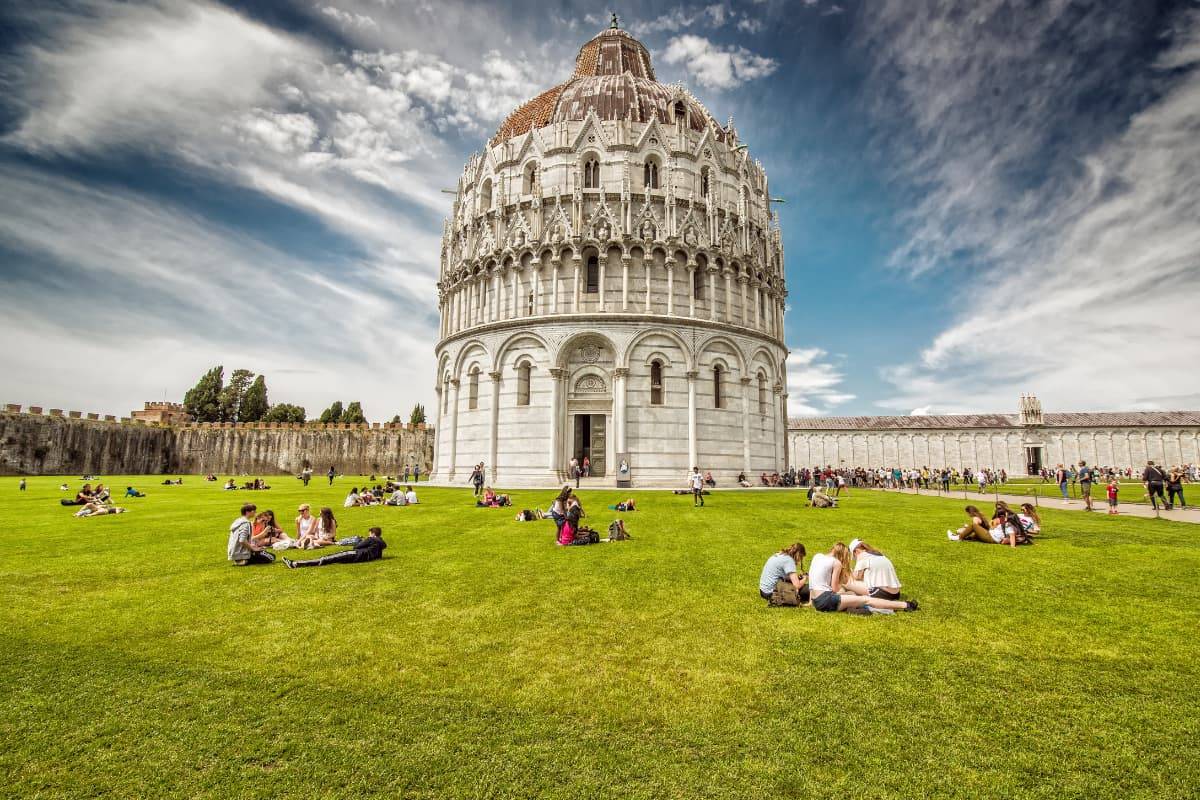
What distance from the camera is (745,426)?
37.2 m

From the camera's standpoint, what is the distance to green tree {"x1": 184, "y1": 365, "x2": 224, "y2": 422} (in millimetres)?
85062

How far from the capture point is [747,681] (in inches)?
239

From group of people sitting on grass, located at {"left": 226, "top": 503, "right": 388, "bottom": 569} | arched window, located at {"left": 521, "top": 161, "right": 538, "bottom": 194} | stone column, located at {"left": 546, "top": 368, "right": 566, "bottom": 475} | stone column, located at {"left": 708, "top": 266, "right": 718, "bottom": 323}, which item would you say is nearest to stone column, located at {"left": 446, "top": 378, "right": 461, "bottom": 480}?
stone column, located at {"left": 546, "top": 368, "right": 566, "bottom": 475}

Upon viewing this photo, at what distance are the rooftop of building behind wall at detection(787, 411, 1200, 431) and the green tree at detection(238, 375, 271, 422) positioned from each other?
78.6m

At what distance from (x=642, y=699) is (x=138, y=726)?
4.51m

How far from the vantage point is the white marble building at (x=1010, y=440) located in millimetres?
82500

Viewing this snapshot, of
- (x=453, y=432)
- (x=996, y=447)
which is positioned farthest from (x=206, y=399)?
(x=996, y=447)

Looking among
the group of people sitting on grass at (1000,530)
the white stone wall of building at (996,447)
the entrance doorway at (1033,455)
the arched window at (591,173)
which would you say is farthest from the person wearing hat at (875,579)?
the entrance doorway at (1033,455)

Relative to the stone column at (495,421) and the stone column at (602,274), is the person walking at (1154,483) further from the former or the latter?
the stone column at (495,421)

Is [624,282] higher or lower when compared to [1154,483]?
higher

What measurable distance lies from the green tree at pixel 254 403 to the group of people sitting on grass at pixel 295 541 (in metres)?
85.2

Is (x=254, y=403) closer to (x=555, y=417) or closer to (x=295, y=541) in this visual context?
(x=555, y=417)

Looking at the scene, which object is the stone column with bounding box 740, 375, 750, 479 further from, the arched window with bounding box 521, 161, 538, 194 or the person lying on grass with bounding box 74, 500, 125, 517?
the person lying on grass with bounding box 74, 500, 125, 517

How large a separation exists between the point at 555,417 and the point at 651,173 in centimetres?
1751
